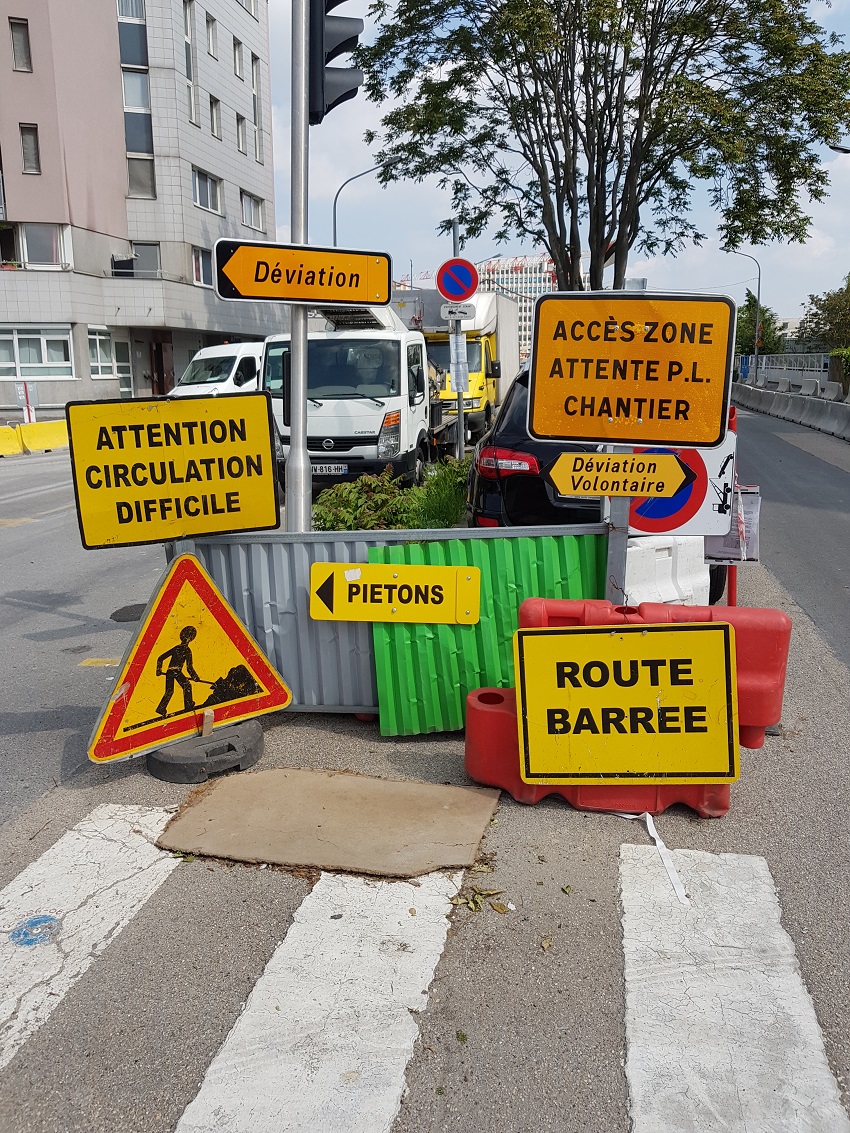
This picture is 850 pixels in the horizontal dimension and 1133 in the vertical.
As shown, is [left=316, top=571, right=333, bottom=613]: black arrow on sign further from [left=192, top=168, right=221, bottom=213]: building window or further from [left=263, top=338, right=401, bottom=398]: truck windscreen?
[left=192, top=168, right=221, bottom=213]: building window

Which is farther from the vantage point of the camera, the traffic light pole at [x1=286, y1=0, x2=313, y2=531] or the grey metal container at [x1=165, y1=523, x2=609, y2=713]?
the traffic light pole at [x1=286, y1=0, x2=313, y2=531]

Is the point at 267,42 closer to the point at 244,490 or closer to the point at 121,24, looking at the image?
the point at 121,24

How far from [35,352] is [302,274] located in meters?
32.7

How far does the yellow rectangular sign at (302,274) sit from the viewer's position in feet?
18.0

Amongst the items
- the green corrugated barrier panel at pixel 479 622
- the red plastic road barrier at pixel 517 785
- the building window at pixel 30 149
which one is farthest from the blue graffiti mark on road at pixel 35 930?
the building window at pixel 30 149

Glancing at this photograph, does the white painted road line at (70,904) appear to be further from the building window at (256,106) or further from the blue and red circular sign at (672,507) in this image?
the building window at (256,106)

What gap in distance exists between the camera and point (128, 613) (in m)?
8.15

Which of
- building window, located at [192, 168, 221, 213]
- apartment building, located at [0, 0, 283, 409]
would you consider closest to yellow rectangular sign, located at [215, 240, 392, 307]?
apartment building, located at [0, 0, 283, 409]

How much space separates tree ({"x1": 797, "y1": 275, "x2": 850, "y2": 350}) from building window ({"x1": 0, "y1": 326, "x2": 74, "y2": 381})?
117 ft

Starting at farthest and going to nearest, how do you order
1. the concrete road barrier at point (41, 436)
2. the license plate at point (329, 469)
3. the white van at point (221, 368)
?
the concrete road barrier at point (41, 436), the white van at point (221, 368), the license plate at point (329, 469)

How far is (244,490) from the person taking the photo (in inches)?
196

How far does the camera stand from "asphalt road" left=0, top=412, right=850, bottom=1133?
2670 millimetres

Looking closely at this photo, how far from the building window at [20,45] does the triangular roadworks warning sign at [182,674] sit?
3542 cm

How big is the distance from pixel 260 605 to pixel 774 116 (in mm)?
16689
